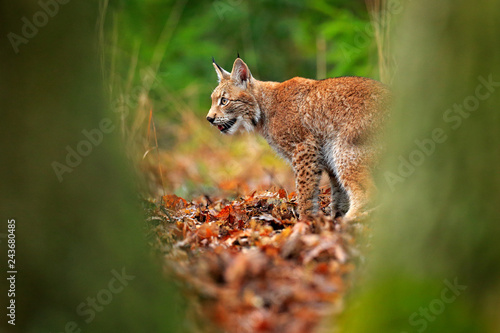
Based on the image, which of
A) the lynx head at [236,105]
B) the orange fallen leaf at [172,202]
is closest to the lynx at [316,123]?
the lynx head at [236,105]

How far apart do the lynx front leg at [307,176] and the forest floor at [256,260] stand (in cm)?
20

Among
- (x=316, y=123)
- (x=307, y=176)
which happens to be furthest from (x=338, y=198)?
(x=316, y=123)

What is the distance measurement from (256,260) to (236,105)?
341 centimetres

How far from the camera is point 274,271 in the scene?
3.16 m

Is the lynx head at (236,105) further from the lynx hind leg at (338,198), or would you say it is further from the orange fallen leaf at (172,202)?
the lynx hind leg at (338,198)

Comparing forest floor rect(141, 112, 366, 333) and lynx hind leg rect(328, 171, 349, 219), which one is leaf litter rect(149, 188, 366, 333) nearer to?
forest floor rect(141, 112, 366, 333)

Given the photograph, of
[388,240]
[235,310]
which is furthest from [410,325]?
[235,310]

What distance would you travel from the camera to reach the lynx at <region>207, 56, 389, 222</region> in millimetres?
5094

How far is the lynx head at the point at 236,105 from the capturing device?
246 inches

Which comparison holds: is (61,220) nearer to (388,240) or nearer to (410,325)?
(388,240)

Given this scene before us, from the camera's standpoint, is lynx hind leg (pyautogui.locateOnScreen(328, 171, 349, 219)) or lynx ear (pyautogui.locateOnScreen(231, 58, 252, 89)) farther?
lynx ear (pyautogui.locateOnScreen(231, 58, 252, 89))

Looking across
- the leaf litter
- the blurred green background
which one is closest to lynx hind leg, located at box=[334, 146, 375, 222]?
the leaf litter

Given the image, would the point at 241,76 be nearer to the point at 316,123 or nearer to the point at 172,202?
the point at 316,123

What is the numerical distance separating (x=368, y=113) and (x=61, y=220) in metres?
3.61
